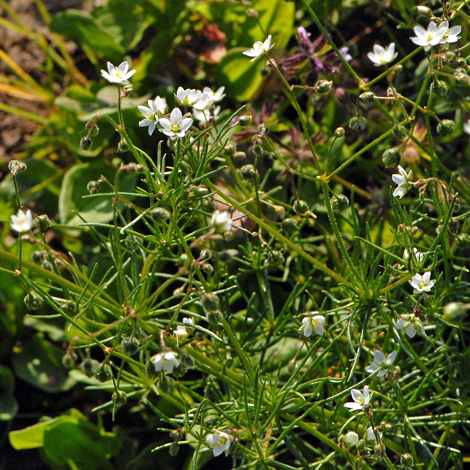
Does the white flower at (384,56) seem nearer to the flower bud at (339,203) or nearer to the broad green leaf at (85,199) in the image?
the flower bud at (339,203)

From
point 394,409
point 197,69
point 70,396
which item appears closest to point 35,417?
point 70,396

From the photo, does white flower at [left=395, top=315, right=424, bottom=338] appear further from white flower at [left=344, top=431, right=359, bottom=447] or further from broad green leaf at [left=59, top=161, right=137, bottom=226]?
broad green leaf at [left=59, top=161, right=137, bottom=226]

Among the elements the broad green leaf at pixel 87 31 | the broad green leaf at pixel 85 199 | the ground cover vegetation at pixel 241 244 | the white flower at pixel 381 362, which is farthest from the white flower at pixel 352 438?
the broad green leaf at pixel 87 31

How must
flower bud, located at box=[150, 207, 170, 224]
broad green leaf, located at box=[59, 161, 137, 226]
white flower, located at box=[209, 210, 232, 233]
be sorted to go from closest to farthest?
white flower, located at box=[209, 210, 232, 233]
flower bud, located at box=[150, 207, 170, 224]
broad green leaf, located at box=[59, 161, 137, 226]

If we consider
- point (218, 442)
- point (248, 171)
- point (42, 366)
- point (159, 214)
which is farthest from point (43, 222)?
point (42, 366)

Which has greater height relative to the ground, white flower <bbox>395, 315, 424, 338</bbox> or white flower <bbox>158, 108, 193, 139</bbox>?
white flower <bbox>158, 108, 193, 139</bbox>

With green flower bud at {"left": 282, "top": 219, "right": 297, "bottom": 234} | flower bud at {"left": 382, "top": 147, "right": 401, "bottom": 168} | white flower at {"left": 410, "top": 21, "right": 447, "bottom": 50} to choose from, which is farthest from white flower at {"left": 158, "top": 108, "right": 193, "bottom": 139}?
white flower at {"left": 410, "top": 21, "right": 447, "bottom": 50}
